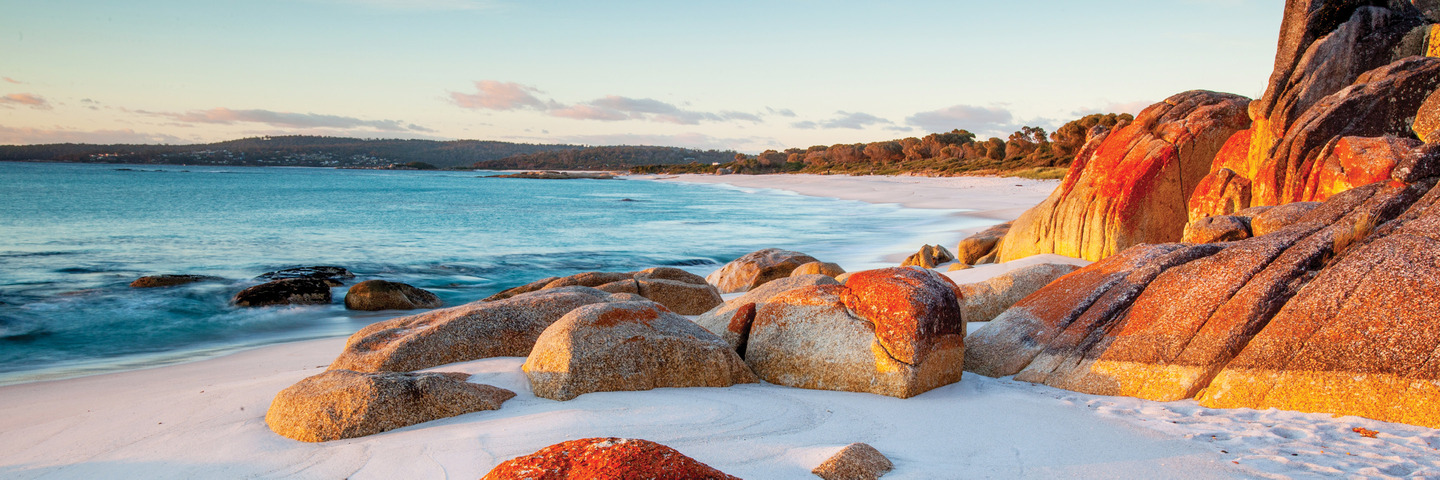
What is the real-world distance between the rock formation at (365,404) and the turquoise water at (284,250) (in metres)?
5.42

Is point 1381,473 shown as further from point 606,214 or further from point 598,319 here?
point 606,214

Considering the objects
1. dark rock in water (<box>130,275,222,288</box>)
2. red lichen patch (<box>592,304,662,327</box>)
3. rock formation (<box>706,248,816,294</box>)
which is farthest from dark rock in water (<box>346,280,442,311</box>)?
red lichen patch (<box>592,304,662,327</box>)

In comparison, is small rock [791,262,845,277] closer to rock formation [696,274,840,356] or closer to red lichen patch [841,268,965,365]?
rock formation [696,274,840,356]

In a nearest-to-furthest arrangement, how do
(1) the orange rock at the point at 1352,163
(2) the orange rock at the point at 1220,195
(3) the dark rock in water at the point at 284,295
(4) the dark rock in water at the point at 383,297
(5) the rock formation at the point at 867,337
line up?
(5) the rock formation at the point at 867,337 < (1) the orange rock at the point at 1352,163 < (2) the orange rock at the point at 1220,195 < (4) the dark rock in water at the point at 383,297 < (3) the dark rock in water at the point at 284,295

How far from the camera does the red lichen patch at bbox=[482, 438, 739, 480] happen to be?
235cm

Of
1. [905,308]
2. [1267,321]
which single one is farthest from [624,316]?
[1267,321]

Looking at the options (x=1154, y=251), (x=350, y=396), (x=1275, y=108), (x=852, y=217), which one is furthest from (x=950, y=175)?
(x=350, y=396)

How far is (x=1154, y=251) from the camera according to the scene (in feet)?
19.4

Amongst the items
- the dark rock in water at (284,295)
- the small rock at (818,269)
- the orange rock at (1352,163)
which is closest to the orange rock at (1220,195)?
the orange rock at (1352,163)

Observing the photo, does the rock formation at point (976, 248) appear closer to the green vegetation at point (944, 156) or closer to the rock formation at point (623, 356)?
the green vegetation at point (944, 156)

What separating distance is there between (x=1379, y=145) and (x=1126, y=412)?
165 inches

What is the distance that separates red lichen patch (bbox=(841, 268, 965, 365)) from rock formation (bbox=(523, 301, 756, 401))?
3.15 ft

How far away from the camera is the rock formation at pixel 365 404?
4.19 meters

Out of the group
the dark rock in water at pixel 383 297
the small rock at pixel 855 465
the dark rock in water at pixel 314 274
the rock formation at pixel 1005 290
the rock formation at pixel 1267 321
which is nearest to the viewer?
the small rock at pixel 855 465
